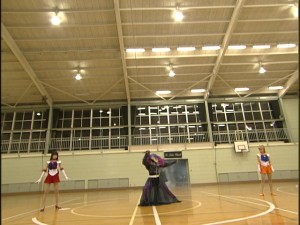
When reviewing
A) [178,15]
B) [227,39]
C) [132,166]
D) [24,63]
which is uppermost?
[178,15]

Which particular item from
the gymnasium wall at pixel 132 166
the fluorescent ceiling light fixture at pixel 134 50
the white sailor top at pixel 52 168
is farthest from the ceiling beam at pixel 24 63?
the white sailor top at pixel 52 168

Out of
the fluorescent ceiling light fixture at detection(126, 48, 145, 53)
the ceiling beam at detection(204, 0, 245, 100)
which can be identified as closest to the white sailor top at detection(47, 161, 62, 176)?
the fluorescent ceiling light fixture at detection(126, 48, 145, 53)

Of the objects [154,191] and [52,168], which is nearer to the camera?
[154,191]

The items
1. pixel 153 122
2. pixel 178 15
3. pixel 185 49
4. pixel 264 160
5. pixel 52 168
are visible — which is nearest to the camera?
pixel 52 168

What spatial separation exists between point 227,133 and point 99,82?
479 inches

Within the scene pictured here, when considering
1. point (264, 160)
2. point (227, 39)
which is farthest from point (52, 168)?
point (227, 39)

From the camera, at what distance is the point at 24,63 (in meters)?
17.9

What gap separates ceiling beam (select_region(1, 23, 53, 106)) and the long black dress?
11.1 metres

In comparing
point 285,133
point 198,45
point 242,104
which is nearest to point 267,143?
point 285,133

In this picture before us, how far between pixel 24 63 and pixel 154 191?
14592mm

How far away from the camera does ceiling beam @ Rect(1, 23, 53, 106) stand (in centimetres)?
1538

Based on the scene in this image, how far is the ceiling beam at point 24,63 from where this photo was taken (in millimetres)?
15381

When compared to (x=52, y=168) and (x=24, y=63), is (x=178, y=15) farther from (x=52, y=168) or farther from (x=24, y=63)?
(x=24, y=63)

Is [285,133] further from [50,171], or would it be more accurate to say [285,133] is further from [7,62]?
[7,62]
